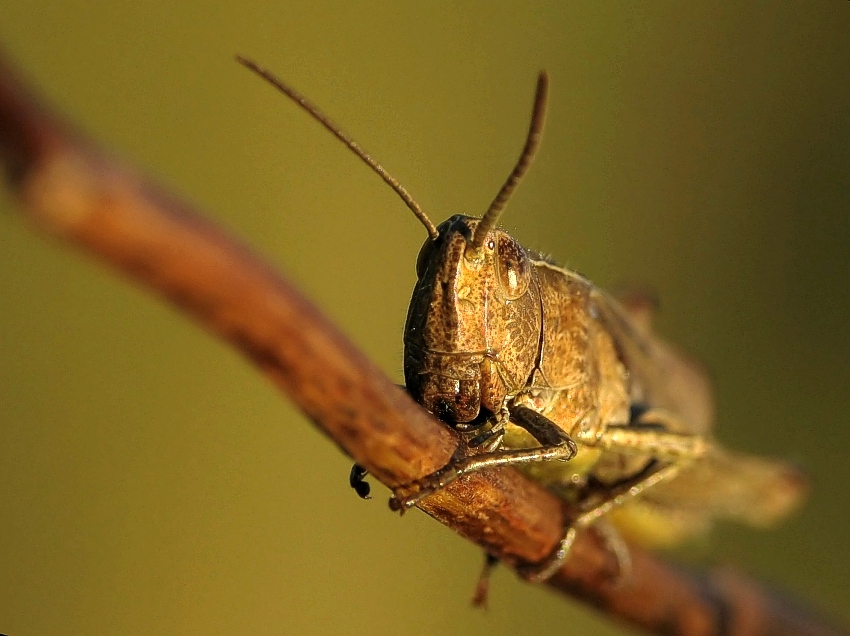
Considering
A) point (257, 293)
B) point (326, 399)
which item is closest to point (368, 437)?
point (326, 399)

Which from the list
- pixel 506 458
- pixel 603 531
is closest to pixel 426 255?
pixel 506 458

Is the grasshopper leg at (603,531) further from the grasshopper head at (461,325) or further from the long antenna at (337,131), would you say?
the long antenna at (337,131)

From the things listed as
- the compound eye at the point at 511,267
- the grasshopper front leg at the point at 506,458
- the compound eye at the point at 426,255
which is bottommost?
the grasshopper front leg at the point at 506,458

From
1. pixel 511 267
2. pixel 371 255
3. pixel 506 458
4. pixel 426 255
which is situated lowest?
pixel 506 458

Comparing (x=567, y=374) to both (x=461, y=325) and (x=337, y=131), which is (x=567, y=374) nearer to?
(x=461, y=325)

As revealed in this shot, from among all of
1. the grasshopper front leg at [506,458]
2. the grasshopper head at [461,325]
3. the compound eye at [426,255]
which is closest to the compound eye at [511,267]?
the grasshopper head at [461,325]

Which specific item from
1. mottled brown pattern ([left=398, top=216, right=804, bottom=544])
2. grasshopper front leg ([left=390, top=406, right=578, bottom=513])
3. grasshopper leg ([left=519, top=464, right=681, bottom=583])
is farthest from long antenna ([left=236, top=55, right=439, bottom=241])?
grasshopper leg ([left=519, top=464, right=681, bottom=583])

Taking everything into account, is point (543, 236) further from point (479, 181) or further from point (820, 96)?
point (820, 96)
